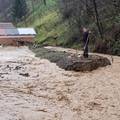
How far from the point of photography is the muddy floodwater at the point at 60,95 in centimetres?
1180

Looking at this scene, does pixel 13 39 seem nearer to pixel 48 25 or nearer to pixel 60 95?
pixel 48 25

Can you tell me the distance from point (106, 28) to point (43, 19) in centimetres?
3055

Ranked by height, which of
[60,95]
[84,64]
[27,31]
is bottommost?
[27,31]

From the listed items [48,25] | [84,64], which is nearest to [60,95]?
[84,64]

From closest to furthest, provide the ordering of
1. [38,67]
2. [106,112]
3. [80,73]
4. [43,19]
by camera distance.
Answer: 1. [106,112]
2. [80,73]
3. [38,67]
4. [43,19]

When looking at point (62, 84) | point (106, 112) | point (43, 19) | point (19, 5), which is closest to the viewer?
point (106, 112)

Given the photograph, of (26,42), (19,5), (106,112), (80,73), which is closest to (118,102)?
(106,112)

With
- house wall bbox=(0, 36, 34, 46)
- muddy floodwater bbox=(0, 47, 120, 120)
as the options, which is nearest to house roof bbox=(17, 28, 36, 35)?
house wall bbox=(0, 36, 34, 46)

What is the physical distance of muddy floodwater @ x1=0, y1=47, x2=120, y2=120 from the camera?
11797 mm

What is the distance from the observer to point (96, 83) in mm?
18062

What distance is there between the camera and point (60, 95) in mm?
14961

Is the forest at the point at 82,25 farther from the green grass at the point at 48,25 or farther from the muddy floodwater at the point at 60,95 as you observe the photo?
the muddy floodwater at the point at 60,95

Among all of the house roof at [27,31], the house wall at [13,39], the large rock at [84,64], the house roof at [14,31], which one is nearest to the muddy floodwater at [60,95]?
the large rock at [84,64]

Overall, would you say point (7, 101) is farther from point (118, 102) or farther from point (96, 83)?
point (96, 83)
